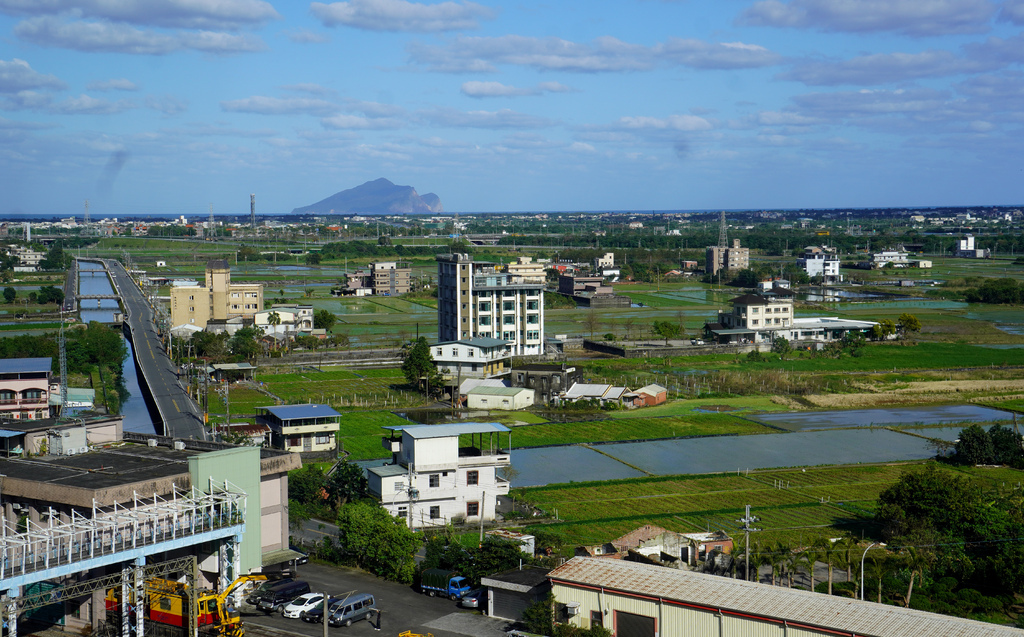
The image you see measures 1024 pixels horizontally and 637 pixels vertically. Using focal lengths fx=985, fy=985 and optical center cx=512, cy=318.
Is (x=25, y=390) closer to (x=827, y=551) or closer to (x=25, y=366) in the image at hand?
(x=25, y=366)

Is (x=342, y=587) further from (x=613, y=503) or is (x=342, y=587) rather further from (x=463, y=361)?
(x=463, y=361)

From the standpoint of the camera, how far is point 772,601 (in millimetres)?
9500

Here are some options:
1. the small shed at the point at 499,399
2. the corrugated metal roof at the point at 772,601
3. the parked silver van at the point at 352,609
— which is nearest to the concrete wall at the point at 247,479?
the parked silver van at the point at 352,609

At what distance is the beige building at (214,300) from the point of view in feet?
131

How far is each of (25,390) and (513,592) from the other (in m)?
15.3

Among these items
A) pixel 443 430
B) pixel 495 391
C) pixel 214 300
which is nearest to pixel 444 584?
pixel 443 430

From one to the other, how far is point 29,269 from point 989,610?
73.4 metres

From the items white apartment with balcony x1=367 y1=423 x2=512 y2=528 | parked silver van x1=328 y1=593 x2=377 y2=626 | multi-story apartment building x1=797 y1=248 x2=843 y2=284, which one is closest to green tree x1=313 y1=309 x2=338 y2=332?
white apartment with balcony x1=367 y1=423 x2=512 y2=528

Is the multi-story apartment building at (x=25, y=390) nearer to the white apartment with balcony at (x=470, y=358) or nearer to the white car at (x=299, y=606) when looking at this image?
the white apartment with balcony at (x=470, y=358)

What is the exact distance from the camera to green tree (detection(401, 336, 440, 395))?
27031 millimetres

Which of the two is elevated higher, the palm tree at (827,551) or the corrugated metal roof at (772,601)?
the corrugated metal roof at (772,601)

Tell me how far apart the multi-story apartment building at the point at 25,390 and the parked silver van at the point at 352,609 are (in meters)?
13.9

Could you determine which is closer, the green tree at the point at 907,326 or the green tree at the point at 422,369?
the green tree at the point at 422,369

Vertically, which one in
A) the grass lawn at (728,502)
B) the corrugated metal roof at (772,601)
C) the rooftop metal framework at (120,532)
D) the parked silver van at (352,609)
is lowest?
the grass lawn at (728,502)
